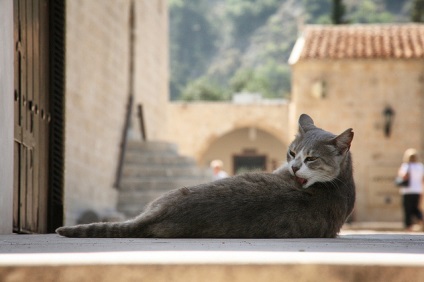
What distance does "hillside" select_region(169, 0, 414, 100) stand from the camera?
93.1 m

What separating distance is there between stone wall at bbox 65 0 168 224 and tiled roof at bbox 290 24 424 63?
7675 millimetres

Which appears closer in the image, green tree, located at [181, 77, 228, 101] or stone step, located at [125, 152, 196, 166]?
stone step, located at [125, 152, 196, 166]

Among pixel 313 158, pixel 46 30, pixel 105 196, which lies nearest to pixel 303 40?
pixel 105 196

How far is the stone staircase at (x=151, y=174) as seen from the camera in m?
18.5

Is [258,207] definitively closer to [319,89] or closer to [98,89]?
[98,89]

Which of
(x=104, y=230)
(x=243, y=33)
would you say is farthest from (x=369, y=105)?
(x=243, y=33)

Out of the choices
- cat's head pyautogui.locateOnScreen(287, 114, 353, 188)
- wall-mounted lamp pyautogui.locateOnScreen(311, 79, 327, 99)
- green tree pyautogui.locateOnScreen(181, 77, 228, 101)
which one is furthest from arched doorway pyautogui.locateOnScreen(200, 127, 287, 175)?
cat's head pyautogui.locateOnScreen(287, 114, 353, 188)

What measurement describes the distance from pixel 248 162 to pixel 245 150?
63 centimetres

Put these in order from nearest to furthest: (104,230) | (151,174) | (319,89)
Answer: (104,230) → (151,174) → (319,89)

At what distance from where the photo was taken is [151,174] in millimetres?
19406

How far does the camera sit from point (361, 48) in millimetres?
30219

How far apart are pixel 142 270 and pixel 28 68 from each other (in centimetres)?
460

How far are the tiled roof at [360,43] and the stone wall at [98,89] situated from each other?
7.68m

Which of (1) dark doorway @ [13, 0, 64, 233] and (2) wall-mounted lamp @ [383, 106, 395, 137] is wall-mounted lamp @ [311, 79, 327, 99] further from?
(1) dark doorway @ [13, 0, 64, 233]
